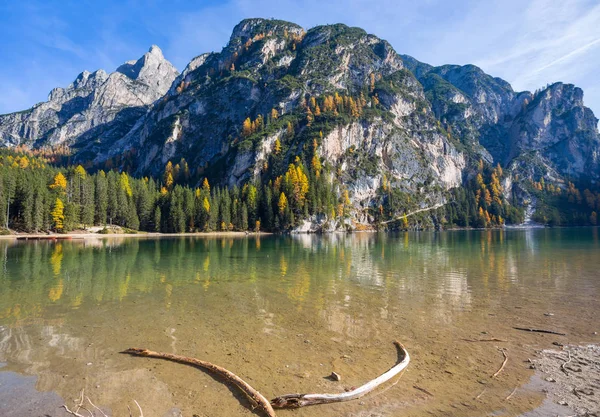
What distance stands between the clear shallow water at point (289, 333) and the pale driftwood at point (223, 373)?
1.05 feet

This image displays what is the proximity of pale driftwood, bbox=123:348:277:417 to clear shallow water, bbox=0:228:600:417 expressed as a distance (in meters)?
0.32

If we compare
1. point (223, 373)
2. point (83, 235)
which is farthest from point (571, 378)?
point (83, 235)

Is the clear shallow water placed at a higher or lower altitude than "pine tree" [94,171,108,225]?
lower

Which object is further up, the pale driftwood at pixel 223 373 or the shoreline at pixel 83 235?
the shoreline at pixel 83 235

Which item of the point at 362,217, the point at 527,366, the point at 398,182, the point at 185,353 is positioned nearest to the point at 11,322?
the point at 185,353

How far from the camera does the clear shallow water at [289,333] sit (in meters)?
8.63

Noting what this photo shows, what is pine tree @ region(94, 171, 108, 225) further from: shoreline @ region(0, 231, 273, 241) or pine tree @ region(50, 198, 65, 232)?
pine tree @ region(50, 198, 65, 232)

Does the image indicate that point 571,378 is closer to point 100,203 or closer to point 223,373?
point 223,373

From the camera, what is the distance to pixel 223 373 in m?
9.62

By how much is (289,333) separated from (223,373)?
14.7 ft

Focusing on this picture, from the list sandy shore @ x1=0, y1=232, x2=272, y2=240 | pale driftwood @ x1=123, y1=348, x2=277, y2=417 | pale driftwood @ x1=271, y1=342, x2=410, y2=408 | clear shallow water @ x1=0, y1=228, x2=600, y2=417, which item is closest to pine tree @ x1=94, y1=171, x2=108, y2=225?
sandy shore @ x1=0, y1=232, x2=272, y2=240

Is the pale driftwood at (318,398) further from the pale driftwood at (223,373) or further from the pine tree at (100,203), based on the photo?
the pine tree at (100,203)

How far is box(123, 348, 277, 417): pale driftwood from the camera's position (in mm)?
7848

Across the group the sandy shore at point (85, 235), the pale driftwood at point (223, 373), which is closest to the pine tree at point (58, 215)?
the sandy shore at point (85, 235)
